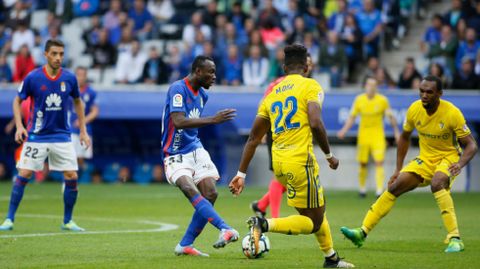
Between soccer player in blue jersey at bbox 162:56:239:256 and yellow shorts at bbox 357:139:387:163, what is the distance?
11.2m

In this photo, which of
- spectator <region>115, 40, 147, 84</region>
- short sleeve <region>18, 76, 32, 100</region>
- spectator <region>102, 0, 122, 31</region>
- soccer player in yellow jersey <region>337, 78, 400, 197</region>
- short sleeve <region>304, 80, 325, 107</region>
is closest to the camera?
short sleeve <region>304, 80, 325, 107</region>

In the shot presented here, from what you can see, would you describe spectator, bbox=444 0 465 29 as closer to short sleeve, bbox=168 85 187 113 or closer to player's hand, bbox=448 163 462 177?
player's hand, bbox=448 163 462 177

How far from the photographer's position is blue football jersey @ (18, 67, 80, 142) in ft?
44.3

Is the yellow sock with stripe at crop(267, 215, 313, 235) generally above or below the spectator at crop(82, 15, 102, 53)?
below

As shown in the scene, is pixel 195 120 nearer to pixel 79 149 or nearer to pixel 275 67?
pixel 79 149

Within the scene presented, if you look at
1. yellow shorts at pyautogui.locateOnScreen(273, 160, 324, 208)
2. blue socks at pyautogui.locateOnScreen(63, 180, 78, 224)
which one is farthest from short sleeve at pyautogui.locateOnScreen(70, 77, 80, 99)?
yellow shorts at pyautogui.locateOnScreen(273, 160, 324, 208)

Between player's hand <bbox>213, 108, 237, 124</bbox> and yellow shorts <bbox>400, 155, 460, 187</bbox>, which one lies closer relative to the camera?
player's hand <bbox>213, 108, 237, 124</bbox>

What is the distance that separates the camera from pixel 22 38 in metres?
29.1

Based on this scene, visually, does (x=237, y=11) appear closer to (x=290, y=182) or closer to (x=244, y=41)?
(x=244, y=41)

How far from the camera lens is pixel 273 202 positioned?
50.3ft

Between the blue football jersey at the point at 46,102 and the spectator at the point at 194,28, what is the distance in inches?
563

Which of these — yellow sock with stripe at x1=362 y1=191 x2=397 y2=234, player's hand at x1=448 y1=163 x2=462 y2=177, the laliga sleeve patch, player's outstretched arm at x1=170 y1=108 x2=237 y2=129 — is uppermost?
the laliga sleeve patch

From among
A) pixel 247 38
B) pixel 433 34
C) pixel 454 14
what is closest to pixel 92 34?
pixel 247 38

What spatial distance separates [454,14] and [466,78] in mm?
2728
